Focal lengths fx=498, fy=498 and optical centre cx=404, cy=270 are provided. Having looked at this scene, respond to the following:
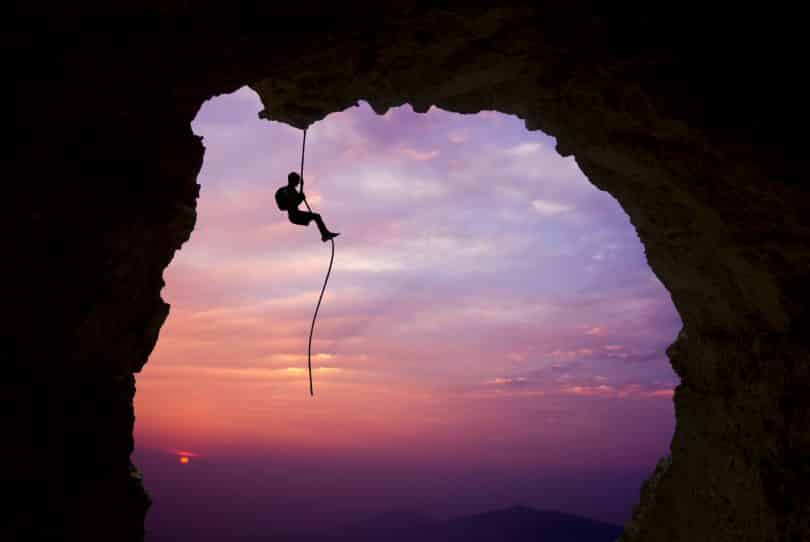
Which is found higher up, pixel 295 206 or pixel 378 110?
pixel 378 110

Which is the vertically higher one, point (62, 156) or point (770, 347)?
point (62, 156)

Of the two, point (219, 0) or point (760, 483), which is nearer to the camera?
point (219, 0)

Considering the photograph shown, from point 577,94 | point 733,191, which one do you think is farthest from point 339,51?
point 733,191

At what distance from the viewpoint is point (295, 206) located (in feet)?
20.9

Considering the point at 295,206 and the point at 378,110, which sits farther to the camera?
the point at 378,110

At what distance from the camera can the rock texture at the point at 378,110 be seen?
174 inches

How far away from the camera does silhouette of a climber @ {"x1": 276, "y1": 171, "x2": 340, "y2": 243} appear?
6312 millimetres

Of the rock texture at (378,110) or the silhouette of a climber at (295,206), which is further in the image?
the silhouette of a climber at (295,206)

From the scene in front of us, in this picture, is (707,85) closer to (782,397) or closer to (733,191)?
(733,191)

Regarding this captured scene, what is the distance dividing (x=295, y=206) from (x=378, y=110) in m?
1.65

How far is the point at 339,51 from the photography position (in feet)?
17.5

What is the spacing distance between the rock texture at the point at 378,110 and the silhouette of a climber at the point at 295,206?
832 mm

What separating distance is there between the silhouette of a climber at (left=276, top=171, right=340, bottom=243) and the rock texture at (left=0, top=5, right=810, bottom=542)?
832 millimetres

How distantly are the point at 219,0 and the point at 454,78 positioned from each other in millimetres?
2789
